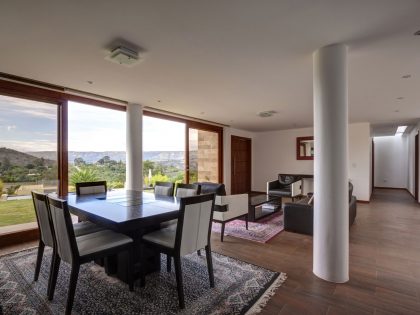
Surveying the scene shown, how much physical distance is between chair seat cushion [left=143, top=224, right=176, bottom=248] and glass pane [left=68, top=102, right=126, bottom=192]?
2.46 m

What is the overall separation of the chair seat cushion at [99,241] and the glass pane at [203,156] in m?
3.85

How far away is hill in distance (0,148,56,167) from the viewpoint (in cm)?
325

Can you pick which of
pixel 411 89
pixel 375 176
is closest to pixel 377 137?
pixel 375 176

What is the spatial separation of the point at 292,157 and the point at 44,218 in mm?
7174

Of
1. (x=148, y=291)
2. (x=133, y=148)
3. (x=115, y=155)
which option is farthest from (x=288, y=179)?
(x=148, y=291)

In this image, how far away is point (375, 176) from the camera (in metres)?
9.88

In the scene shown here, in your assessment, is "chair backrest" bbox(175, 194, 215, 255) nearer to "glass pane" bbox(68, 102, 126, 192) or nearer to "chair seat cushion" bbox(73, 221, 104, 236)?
"chair seat cushion" bbox(73, 221, 104, 236)

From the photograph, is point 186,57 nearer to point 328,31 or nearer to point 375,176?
point 328,31

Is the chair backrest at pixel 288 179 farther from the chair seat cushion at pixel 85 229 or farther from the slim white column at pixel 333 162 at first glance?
the chair seat cushion at pixel 85 229

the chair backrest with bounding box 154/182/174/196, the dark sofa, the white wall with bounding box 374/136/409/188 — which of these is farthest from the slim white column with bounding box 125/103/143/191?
the white wall with bounding box 374/136/409/188

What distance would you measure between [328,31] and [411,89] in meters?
2.61

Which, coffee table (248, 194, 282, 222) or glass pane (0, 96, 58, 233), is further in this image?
coffee table (248, 194, 282, 222)

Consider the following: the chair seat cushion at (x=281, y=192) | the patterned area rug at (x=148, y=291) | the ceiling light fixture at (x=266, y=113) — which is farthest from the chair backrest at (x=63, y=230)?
the chair seat cushion at (x=281, y=192)

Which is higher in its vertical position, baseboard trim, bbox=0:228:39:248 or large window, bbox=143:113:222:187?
large window, bbox=143:113:222:187
